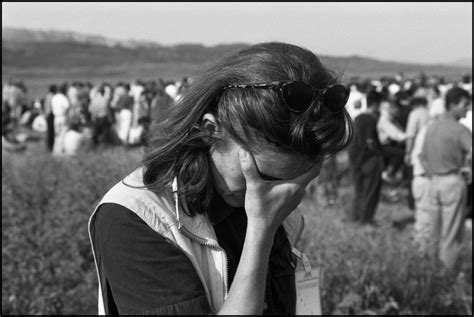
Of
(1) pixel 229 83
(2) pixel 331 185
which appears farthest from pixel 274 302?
(2) pixel 331 185

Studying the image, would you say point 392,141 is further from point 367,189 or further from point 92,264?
point 92,264

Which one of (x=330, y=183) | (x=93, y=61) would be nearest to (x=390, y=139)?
(x=330, y=183)

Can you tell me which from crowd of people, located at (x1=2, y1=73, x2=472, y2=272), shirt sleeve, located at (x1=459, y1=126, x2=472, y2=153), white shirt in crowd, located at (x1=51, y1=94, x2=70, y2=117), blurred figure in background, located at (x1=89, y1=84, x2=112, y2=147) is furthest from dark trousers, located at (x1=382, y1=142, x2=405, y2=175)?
white shirt in crowd, located at (x1=51, y1=94, x2=70, y2=117)

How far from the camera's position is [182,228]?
1605mm

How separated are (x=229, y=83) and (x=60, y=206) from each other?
12.9ft

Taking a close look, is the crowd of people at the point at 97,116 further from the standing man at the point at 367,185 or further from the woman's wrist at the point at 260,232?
the woman's wrist at the point at 260,232

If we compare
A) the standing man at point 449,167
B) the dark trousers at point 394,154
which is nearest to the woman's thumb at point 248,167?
the standing man at point 449,167

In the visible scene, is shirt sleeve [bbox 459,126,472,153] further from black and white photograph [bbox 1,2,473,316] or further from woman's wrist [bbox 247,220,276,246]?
woman's wrist [bbox 247,220,276,246]

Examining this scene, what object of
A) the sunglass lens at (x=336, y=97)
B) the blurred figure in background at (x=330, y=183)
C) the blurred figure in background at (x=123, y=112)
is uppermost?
the sunglass lens at (x=336, y=97)

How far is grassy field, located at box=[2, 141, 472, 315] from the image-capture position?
13.8 ft

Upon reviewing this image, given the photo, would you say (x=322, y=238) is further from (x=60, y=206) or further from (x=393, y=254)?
(x=60, y=206)

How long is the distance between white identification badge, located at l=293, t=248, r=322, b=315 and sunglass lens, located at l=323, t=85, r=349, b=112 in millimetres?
457

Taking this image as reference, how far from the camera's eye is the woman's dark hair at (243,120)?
1.60m

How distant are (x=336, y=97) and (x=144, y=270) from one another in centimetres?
57
